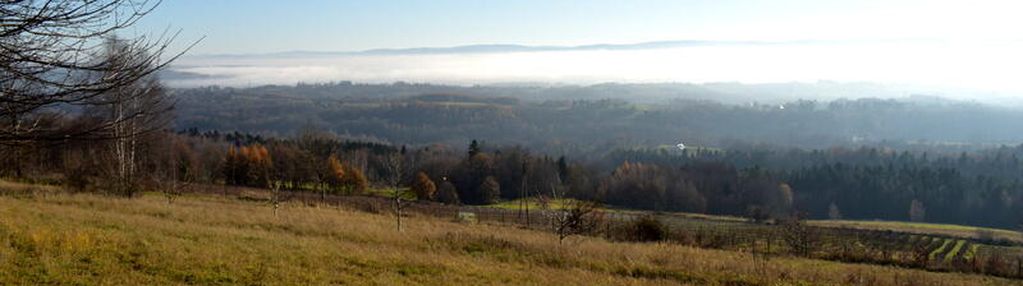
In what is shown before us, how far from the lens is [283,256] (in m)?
11.9

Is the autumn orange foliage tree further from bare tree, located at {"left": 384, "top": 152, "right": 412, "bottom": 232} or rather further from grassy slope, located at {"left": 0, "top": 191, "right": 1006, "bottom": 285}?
grassy slope, located at {"left": 0, "top": 191, "right": 1006, "bottom": 285}

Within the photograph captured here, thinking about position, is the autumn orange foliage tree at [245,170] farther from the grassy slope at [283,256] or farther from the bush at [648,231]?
the grassy slope at [283,256]

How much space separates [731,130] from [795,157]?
54783 millimetres

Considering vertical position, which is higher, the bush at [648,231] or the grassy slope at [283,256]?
the grassy slope at [283,256]

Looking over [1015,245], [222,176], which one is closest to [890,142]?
[1015,245]

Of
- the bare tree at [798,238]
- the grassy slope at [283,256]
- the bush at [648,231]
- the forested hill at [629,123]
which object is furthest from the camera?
the forested hill at [629,123]

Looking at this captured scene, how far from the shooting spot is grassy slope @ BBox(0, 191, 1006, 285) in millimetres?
9469

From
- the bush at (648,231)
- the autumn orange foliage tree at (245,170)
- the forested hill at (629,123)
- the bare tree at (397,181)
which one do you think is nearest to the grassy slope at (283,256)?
the bare tree at (397,181)

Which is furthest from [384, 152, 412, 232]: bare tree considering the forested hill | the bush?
the forested hill

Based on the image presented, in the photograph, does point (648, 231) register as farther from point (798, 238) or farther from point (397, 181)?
point (798, 238)

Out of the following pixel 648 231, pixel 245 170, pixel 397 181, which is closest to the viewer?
pixel 397 181

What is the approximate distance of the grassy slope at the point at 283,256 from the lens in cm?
947

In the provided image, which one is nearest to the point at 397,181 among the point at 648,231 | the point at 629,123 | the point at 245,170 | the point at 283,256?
the point at 648,231

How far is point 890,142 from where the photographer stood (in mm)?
158875
